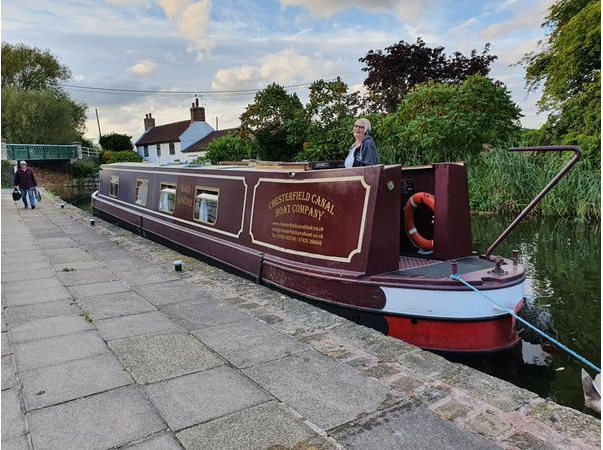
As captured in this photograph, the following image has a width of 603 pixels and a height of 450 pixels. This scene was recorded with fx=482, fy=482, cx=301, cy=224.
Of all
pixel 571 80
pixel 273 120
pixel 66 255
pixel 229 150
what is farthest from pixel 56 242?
pixel 229 150

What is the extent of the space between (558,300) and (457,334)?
2325 millimetres

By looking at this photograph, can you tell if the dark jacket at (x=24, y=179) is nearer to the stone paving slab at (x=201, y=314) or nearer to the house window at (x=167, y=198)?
the house window at (x=167, y=198)

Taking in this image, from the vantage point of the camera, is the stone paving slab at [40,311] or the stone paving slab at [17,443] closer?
the stone paving slab at [17,443]

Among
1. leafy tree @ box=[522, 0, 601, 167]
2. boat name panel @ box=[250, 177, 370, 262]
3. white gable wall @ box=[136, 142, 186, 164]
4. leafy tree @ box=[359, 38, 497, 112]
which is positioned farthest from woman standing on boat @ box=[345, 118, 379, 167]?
white gable wall @ box=[136, 142, 186, 164]

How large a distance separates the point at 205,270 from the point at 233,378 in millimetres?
3152

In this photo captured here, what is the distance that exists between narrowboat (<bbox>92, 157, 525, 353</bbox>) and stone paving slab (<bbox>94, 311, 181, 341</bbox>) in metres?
1.51

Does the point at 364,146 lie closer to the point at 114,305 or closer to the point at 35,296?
the point at 114,305

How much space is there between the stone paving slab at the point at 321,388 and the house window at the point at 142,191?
7202 millimetres

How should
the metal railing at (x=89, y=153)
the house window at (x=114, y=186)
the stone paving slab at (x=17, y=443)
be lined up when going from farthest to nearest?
the metal railing at (x=89, y=153) < the house window at (x=114, y=186) < the stone paving slab at (x=17, y=443)

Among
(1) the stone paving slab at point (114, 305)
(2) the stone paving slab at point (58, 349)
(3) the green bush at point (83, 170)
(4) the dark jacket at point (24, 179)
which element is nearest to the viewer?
(2) the stone paving slab at point (58, 349)

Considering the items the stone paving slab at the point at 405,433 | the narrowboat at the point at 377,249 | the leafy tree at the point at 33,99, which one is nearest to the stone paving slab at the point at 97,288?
the narrowboat at the point at 377,249

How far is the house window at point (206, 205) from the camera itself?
22.6 feet

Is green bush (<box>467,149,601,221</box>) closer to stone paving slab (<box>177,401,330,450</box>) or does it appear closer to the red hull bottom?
the red hull bottom

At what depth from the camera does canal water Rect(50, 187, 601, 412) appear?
13.4ft
